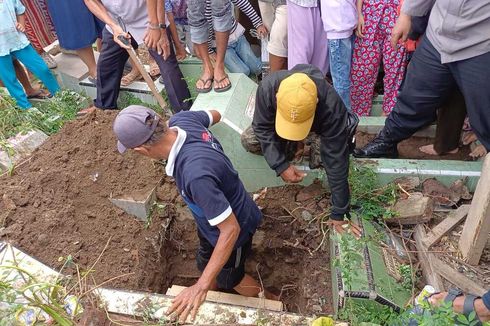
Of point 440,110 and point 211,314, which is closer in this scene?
point 211,314

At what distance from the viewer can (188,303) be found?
7.68ft

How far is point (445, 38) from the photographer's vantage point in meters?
2.71

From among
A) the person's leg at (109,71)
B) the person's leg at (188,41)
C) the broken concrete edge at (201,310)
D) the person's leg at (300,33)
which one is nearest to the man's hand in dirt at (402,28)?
the person's leg at (300,33)

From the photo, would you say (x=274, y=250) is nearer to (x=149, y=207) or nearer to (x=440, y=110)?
(x=149, y=207)

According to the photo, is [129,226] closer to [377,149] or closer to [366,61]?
[377,149]

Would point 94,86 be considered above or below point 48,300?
below

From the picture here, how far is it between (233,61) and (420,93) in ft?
6.55

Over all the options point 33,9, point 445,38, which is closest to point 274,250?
point 445,38

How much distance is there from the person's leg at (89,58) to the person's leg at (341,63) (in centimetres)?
284

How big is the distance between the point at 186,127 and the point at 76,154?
158 cm

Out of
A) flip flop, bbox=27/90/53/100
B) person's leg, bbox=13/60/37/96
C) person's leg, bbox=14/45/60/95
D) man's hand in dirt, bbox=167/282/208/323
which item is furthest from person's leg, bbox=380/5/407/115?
person's leg, bbox=13/60/37/96

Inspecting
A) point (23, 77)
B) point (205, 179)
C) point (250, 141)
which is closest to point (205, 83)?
point (250, 141)

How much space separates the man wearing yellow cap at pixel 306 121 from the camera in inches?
93.7

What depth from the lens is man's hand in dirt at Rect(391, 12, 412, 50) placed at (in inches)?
121
